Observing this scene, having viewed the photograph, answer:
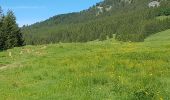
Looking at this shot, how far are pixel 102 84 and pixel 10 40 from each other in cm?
8613

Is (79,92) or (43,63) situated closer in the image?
(79,92)

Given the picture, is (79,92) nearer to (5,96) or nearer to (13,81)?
(5,96)

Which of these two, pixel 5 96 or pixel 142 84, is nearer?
pixel 5 96

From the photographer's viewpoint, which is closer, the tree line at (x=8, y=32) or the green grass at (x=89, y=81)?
the green grass at (x=89, y=81)

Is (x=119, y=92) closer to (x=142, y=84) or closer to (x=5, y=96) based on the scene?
(x=142, y=84)

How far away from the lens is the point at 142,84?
21016mm

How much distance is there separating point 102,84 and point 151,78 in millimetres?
2500

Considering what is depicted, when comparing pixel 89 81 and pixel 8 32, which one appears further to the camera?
pixel 8 32

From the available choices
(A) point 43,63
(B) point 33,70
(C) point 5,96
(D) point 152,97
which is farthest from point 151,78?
(A) point 43,63

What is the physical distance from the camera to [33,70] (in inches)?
1174

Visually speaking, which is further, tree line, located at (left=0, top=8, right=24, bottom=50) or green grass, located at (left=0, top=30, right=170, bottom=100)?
tree line, located at (left=0, top=8, right=24, bottom=50)

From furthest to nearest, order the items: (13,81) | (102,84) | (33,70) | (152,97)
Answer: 1. (33,70)
2. (13,81)
3. (102,84)
4. (152,97)

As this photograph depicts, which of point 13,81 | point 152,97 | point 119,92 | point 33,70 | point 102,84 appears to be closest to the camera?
point 152,97

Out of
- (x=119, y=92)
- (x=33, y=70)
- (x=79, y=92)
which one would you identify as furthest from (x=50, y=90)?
(x=33, y=70)
